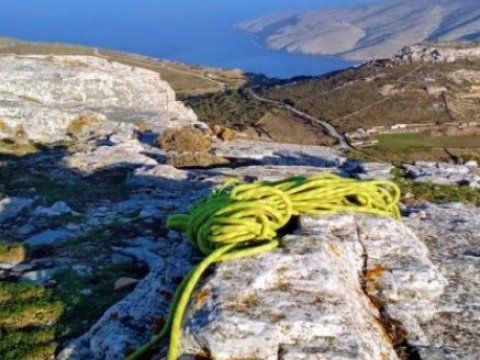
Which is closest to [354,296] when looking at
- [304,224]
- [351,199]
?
[304,224]

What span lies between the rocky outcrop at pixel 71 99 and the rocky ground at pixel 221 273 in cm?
437

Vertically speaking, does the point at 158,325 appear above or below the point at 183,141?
below

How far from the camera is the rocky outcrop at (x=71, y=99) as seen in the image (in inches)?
777

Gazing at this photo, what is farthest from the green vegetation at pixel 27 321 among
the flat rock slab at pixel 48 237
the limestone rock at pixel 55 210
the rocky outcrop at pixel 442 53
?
the rocky outcrop at pixel 442 53

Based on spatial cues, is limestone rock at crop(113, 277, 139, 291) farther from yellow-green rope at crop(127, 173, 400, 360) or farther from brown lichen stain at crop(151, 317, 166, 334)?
brown lichen stain at crop(151, 317, 166, 334)

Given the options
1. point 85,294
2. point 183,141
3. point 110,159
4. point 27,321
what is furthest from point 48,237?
point 183,141

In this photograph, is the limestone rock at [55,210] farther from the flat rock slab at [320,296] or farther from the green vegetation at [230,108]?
the green vegetation at [230,108]

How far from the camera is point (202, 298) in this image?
4.86m

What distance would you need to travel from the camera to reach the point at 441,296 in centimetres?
585

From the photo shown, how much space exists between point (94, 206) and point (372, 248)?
21.0 feet

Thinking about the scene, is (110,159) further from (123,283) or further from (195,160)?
(123,283)

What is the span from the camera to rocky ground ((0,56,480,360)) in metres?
4.70

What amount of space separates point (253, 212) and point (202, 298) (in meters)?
1.03

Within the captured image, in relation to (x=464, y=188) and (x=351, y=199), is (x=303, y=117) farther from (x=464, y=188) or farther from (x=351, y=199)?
(x=351, y=199)
